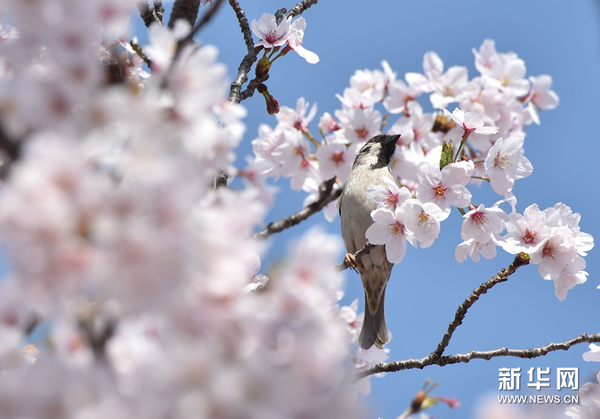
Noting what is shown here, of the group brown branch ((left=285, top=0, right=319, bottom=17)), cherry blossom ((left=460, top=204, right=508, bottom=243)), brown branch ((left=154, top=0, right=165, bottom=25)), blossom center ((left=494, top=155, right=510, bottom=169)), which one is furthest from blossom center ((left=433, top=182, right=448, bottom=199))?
brown branch ((left=154, top=0, right=165, bottom=25))

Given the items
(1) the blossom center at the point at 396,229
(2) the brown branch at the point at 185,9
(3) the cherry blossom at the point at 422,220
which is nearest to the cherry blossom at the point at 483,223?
(3) the cherry blossom at the point at 422,220

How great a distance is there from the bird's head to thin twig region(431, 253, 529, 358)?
1.99 metres

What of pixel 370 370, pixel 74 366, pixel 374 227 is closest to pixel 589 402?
pixel 370 370

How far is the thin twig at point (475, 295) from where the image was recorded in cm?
264

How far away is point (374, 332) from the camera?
4.35m

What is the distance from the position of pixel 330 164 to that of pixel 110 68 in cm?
274

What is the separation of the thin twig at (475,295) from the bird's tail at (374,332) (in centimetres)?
148

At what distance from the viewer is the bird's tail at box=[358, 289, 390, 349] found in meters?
4.22

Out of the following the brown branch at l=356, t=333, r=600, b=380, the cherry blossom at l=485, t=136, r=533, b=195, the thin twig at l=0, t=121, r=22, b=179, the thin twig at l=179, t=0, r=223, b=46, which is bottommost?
the thin twig at l=0, t=121, r=22, b=179

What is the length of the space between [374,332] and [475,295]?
72.3 inches

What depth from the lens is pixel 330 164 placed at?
4137 mm

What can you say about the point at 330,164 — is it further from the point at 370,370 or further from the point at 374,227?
the point at 370,370

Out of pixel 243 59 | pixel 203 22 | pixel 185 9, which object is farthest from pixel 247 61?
pixel 203 22

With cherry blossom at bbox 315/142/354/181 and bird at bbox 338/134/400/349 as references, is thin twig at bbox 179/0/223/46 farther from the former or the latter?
bird at bbox 338/134/400/349
